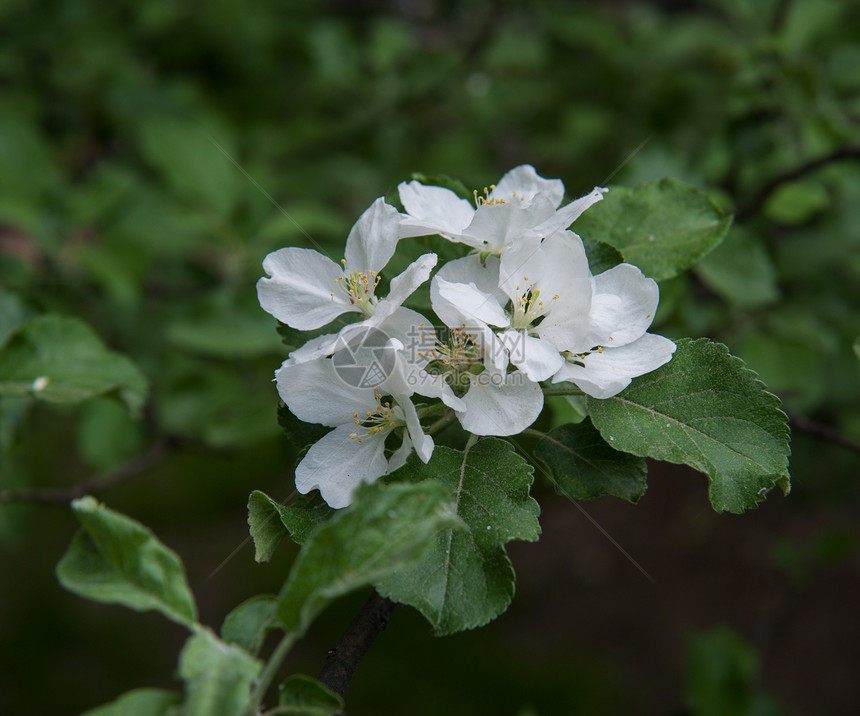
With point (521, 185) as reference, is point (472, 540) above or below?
below

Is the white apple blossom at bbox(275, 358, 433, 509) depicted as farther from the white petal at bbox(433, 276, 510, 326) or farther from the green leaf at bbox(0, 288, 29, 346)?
the green leaf at bbox(0, 288, 29, 346)

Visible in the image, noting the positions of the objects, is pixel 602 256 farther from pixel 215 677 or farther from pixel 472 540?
pixel 215 677

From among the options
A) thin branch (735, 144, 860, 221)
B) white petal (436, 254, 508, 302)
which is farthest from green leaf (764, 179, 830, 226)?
white petal (436, 254, 508, 302)

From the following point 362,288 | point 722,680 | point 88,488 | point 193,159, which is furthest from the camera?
point 193,159

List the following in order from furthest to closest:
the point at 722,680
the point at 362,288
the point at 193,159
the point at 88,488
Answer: the point at 193,159
the point at 722,680
the point at 88,488
the point at 362,288

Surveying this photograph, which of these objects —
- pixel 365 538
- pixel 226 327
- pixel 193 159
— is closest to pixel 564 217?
pixel 365 538

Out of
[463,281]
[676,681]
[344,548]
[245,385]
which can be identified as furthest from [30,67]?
[676,681]

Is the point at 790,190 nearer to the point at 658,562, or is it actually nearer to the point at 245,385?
the point at 245,385
